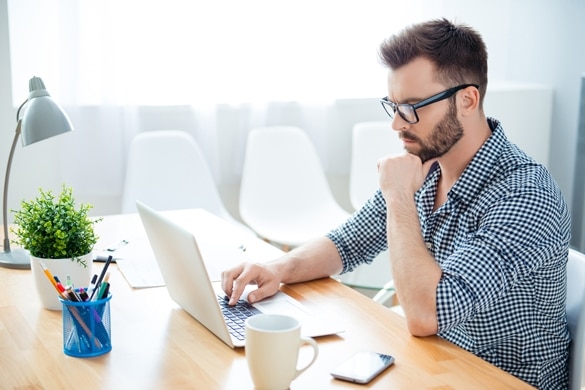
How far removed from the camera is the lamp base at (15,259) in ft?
6.72

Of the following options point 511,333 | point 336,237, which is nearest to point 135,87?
point 336,237

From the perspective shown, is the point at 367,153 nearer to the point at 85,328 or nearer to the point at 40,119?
the point at 40,119

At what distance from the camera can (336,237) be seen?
2.11 metres

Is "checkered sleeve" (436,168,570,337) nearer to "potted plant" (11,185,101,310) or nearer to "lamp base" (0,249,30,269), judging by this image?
"potted plant" (11,185,101,310)

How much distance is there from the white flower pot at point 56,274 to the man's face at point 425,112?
720 mm

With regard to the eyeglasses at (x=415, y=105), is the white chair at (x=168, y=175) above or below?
below

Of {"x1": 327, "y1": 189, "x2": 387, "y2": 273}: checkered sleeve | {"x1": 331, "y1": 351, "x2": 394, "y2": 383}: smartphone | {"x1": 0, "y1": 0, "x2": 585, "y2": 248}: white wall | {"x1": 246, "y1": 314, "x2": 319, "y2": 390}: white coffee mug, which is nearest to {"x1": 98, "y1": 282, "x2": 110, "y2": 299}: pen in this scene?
{"x1": 246, "y1": 314, "x2": 319, "y2": 390}: white coffee mug

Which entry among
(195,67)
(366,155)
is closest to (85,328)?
(195,67)

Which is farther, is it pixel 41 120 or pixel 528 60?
pixel 528 60

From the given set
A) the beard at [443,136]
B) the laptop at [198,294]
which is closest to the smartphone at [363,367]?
the laptop at [198,294]

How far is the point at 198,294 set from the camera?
161 centimetres

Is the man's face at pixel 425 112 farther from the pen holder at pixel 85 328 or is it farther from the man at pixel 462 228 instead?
the pen holder at pixel 85 328

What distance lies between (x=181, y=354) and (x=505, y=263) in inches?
24.7

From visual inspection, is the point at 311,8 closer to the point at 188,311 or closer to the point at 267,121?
the point at 267,121
